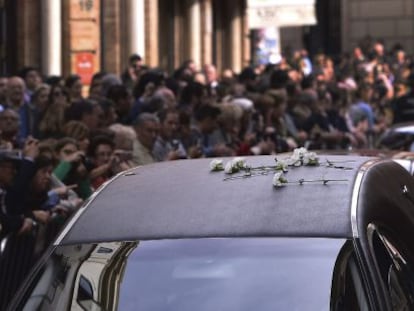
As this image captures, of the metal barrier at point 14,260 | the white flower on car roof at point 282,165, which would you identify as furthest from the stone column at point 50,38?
the white flower on car roof at point 282,165

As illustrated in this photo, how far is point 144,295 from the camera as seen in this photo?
5277mm

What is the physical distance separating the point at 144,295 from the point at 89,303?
201 millimetres

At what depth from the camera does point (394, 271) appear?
18.0ft

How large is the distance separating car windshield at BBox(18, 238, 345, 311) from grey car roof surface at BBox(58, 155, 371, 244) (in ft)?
0.20

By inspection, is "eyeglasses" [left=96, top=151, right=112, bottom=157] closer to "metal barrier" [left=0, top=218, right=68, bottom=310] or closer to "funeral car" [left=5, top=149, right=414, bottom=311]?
"metal barrier" [left=0, top=218, right=68, bottom=310]

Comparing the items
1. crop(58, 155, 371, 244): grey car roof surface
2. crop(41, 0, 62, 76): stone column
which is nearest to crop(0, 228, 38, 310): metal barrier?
crop(58, 155, 371, 244): grey car roof surface

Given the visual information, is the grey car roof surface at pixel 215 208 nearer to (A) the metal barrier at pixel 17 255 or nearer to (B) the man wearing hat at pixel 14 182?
(A) the metal barrier at pixel 17 255

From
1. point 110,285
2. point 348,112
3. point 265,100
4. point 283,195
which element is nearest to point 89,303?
point 110,285

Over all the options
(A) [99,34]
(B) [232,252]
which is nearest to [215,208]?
(B) [232,252]

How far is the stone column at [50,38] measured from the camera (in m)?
19.3

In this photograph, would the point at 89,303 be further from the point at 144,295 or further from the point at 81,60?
the point at 81,60

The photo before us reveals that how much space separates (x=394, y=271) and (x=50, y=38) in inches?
563

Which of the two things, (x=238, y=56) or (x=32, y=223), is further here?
(x=238, y=56)

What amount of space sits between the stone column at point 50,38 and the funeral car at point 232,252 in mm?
13572
